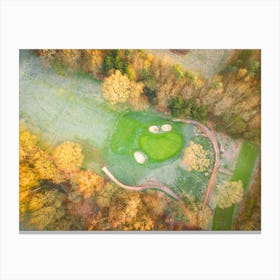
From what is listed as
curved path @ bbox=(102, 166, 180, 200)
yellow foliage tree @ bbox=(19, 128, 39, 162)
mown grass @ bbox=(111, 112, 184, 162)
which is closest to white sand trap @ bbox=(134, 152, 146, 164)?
mown grass @ bbox=(111, 112, 184, 162)

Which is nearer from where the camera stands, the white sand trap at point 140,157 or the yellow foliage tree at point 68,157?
the yellow foliage tree at point 68,157

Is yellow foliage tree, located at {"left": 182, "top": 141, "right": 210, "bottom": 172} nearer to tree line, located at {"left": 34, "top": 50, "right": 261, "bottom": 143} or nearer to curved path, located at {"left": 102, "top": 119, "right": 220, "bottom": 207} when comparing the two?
curved path, located at {"left": 102, "top": 119, "right": 220, "bottom": 207}

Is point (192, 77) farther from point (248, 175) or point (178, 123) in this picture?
point (248, 175)

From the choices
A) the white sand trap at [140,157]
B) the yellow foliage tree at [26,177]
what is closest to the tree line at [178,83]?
the white sand trap at [140,157]

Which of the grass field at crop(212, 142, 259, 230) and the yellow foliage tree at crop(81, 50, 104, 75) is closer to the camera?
the yellow foliage tree at crop(81, 50, 104, 75)

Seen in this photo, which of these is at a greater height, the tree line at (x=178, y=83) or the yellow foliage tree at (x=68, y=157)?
the tree line at (x=178, y=83)

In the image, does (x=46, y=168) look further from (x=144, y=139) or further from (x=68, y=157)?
(x=144, y=139)

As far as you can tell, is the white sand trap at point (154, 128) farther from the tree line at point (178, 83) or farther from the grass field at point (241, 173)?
the grass field at point (241, 173)
